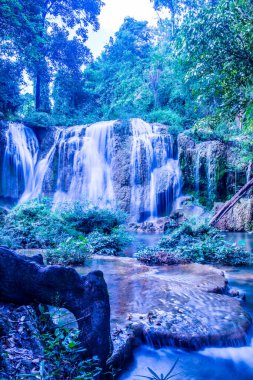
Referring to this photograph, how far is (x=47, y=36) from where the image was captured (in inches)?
1090

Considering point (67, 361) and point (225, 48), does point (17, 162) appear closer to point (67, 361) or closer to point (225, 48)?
point (225, 48)

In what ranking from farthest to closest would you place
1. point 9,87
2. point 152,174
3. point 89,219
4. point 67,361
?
1. point 9,87
2. point 152,174
3. point 89,219
4. point 67,361

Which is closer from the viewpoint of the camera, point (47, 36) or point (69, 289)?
point (69, 289)

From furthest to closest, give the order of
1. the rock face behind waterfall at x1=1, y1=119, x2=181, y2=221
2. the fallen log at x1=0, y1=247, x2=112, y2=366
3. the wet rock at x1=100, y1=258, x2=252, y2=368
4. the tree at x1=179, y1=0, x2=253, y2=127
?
the rock face behind waterfall at x1=1, y1=119, x2=181, y2=221
the tree at x1=179, y1=0, x2=253, y2=127
the wet rock at x1=100, y1=258, x2=252, y2=368
the fallen log at x1=0, y1=247, x2=112, y2=366

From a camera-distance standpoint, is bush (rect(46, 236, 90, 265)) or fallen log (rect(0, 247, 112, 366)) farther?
bush (rect(46, 236, 90, 265))

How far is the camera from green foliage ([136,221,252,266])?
818 cm

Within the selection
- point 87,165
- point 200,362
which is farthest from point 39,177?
point 200,362

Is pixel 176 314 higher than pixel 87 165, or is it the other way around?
pixel 87 165

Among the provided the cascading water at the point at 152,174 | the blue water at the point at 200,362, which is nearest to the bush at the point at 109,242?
the blue water at the point at 200,362

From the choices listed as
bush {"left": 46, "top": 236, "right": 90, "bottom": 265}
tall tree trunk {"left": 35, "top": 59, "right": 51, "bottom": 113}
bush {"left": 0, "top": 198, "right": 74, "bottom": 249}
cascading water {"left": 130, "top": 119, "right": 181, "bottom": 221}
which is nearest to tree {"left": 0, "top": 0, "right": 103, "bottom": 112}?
tall tree trunk {"left": 35, "top": 59, "right": 51, "bottom": 113}

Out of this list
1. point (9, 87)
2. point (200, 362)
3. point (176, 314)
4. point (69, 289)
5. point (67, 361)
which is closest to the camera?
point (67, 361)

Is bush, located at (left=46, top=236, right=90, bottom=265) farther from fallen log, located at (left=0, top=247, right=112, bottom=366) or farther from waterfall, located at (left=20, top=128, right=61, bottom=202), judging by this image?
waterfall, located at (left=20, top=128, right=61, bottom=202)

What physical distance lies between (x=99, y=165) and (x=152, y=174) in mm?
3827

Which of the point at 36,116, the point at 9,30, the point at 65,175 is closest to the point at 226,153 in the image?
the point at 65,175
